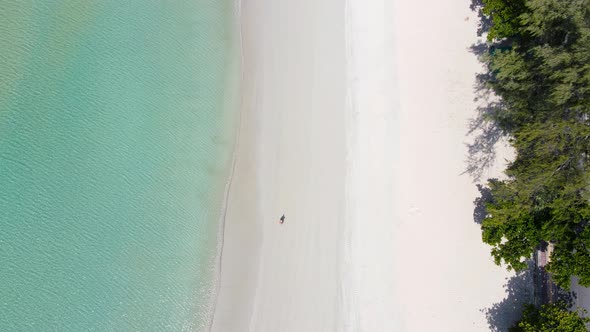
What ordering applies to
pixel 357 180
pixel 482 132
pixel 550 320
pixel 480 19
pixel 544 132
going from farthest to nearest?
pixel 480 19 < pixel 482 132 < pixel 357 180 < pixel 550 320 < pixel 544 132

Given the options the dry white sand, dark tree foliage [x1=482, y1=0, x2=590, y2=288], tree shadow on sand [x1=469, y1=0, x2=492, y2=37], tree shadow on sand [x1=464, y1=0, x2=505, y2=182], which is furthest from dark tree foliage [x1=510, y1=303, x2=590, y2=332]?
tree shadow on sand [x1=469, y1=0, x2=492, y2=37]

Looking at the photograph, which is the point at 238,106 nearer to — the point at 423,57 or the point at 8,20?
the point at 423,57

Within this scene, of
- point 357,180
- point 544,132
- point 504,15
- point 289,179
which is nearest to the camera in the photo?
point 544,132

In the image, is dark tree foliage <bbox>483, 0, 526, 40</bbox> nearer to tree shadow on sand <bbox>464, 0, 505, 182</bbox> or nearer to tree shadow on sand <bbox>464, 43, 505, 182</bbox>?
tree shadow on sand <bbox>464, 0, 505, 182</bbox>

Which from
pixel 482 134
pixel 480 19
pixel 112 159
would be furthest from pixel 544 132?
pixel 112 159

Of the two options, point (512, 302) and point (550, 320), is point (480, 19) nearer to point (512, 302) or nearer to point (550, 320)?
point (512, 302)

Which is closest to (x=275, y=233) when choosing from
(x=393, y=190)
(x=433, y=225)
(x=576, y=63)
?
(x=393, y=190)

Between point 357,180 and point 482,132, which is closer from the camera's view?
point 357,180
